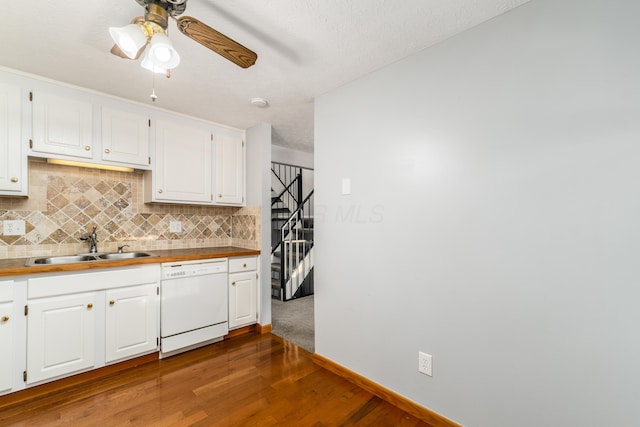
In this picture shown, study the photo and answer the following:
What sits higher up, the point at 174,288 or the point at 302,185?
the point at 302,185

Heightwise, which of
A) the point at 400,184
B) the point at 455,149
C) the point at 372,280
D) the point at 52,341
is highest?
the point at 455,149

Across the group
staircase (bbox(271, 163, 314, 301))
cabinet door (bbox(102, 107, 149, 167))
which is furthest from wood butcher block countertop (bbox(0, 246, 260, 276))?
staircase (bbox(271, 163, 314, 301))

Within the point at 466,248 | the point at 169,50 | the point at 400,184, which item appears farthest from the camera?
the point at 400,184

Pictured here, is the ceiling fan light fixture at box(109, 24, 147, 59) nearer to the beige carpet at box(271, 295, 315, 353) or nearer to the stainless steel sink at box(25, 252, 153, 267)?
the stainless steel sink at box(25, 252, 153, 267)

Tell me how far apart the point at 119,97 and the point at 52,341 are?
2065mm

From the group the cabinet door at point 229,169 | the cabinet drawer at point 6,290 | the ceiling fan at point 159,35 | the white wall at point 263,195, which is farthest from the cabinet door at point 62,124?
the ceiling fan at point 159,35

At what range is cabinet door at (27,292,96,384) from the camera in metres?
1.94

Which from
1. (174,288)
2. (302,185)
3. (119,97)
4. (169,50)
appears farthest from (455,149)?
(302,185)

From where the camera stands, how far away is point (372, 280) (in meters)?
2.10

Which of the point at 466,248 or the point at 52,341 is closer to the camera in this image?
the point at 466,248

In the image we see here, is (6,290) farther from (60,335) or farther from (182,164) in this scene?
(182,164)

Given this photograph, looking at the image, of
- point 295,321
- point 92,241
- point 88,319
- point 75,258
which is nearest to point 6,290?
point 88,319

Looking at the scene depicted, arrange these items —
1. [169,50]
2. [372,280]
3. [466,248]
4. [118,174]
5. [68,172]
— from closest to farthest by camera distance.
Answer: [169,50], [466,248], [372,280], [68,172], [118,174]

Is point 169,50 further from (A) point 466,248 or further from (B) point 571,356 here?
(B) point 571,356
